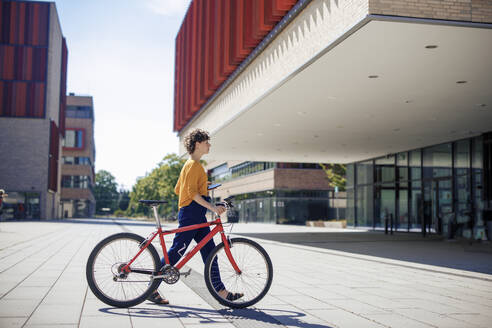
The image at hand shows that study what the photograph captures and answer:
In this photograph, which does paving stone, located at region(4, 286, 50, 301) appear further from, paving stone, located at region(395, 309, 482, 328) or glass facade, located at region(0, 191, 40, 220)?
glass facade, located at region(0, 191, 40, 220)

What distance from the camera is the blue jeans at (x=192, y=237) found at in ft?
17.6

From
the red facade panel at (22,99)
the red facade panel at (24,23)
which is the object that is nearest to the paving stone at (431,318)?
the red facade panel at (22,99)

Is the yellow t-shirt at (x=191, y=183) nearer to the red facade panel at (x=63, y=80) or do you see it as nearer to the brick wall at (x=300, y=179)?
the brick wall at (x=300, y=179)

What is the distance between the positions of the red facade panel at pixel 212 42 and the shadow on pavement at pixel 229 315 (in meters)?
9.81

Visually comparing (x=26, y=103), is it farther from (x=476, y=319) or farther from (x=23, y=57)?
(x=476, y=319)

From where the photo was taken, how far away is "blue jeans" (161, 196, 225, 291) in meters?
5.36

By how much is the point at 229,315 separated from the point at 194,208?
1131 mm

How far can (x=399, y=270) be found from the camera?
30.9ft

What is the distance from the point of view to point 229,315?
5.09 m

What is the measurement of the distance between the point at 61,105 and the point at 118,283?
5871 centimetres

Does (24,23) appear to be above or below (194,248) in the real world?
above

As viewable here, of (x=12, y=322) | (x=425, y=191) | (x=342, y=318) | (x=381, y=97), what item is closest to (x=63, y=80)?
(x=425, y=191)

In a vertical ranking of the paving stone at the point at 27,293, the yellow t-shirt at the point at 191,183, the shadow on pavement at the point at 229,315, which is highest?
the yellow t-shirt at the point at 191,183

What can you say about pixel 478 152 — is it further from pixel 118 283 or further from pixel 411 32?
pixel 118 283
